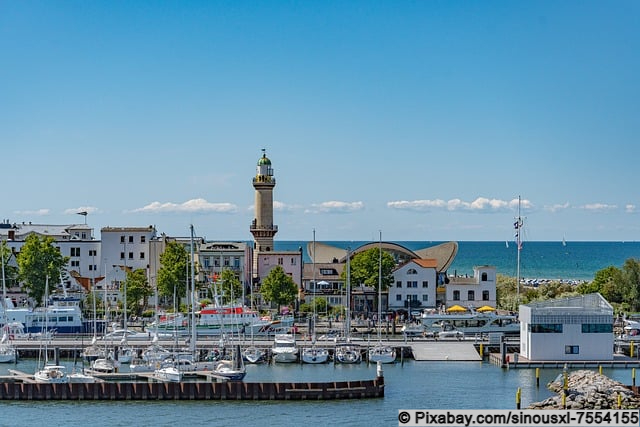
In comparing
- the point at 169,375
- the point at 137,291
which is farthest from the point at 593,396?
the point at 137,291

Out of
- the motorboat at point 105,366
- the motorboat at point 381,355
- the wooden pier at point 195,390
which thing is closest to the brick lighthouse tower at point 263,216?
the motorboat at point 381,355

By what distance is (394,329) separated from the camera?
300 ft

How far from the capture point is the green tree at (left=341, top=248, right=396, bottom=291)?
103500 mm

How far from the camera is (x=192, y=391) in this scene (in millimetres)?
63438

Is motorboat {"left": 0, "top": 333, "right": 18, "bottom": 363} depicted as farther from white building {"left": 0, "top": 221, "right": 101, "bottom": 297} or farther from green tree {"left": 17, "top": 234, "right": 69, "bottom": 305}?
white building {"left": 0, "top": 221, "right": 101, "bottom": 297}

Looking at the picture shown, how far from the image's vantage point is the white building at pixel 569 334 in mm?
74938

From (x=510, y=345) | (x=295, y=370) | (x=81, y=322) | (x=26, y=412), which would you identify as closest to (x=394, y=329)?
(x=510, y=345)

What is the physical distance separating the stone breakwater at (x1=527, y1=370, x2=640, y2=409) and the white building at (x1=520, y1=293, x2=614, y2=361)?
35.7ft

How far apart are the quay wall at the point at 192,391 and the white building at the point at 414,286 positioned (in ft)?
140

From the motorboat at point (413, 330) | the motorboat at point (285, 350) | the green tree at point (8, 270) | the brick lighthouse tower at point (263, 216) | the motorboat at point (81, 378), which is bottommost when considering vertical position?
the motorboat at point (81, 378)

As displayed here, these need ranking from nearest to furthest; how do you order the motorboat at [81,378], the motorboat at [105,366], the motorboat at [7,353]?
the motorboat at [81,378] < the motorboat at [105,366] < the motorboat at [7,353]

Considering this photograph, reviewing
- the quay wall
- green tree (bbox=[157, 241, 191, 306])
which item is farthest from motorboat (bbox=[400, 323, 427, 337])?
the quay wall

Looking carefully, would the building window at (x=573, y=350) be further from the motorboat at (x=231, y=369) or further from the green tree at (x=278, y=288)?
the green tree at (x=278, y=288)

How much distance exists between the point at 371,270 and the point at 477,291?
992 cm
